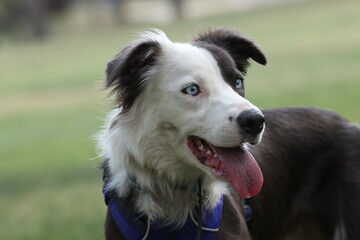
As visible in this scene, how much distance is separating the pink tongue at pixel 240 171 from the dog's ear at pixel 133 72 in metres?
0.68

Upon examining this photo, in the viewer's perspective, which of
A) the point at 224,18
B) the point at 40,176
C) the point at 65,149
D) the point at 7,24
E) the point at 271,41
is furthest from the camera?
the point at 7,24

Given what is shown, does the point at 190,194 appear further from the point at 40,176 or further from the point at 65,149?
the point at 65,149

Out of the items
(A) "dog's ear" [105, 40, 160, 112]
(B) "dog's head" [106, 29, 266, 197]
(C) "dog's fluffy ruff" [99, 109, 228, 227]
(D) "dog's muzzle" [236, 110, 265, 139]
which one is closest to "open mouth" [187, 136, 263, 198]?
(B) "dog's head" [106, 29, 266, 197]

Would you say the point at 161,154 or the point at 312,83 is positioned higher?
the point at 161,154

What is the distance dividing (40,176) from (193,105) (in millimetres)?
7597

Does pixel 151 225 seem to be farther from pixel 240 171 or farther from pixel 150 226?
pixel 240 171

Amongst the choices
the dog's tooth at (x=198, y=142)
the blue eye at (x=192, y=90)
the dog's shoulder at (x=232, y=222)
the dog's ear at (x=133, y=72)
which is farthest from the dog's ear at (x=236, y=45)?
the dog's shoulder at (x=232, y=222)

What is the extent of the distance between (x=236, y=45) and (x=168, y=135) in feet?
3.02

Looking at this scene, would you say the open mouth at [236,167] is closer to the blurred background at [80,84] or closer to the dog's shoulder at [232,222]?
the dog's shoulder at [232,222]

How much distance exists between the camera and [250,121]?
393 cm

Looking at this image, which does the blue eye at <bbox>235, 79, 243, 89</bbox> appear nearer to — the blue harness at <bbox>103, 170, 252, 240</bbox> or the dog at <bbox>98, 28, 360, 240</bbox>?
the dog at <bbox>98, 28, 360, 240</bbox>

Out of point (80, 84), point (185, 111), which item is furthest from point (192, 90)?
point (80, 84)

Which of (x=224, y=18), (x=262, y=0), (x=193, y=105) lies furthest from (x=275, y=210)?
(x=262, y=0)

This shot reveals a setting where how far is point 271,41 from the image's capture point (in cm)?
3078
